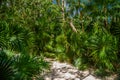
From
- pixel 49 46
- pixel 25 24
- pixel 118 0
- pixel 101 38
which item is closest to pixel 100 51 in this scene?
pixel 101 38

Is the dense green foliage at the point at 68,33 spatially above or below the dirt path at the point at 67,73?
above

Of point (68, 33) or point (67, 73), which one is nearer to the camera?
point (67, 73)

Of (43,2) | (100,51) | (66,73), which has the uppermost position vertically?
(43,2)

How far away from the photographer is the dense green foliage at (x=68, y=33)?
911cm

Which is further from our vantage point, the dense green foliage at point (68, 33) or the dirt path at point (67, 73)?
the dirt path at point (67, 73)

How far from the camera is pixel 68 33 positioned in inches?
430

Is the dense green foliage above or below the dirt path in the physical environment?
above

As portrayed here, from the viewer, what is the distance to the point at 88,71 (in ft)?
32.0

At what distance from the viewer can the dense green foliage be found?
911 cm

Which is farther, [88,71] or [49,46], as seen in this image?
[49,46]

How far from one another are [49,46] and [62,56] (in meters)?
0.99

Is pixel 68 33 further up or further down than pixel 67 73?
further up

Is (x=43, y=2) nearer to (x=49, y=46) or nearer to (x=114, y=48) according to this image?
(x=49, y=46)

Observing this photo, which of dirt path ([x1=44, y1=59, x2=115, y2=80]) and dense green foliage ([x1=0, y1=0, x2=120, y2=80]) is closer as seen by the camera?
dense green foliage ([x1=0, y1=0, x2=120, y2=80])
